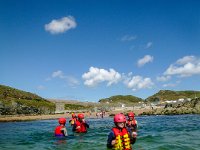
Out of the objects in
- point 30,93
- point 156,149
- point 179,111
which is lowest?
point 156,149

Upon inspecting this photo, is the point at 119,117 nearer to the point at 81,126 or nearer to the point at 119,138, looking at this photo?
the point at 119,138

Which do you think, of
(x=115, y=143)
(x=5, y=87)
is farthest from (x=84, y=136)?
(x=5, y=87)

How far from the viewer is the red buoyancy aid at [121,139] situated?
12695mm

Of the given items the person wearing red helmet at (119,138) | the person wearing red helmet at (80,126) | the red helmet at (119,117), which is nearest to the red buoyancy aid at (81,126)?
the person wearing red helmet at (80,126)

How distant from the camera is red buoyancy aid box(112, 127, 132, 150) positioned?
41.7 ft

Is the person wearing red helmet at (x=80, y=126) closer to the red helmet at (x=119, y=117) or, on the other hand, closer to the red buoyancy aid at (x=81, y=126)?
the red buoyancy aid at (x=81, y=126)

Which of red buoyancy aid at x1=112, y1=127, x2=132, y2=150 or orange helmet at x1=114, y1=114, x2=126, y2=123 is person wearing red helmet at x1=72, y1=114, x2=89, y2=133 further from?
orange helmet at x1=114, y1=114, x2=126, y2=123

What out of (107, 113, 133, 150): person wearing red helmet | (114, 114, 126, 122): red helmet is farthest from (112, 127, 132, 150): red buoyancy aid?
(114, 114, 126, 122): red helmet

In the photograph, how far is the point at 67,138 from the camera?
2511 centimetres

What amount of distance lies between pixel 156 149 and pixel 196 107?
202ft

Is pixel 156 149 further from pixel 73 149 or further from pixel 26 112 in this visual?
pixel 26 112

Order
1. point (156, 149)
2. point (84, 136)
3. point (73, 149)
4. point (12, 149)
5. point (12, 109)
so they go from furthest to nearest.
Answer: point (12, 109) → point (84, 136) → point (12, 149) → point (73, 149) → point (156, 149)

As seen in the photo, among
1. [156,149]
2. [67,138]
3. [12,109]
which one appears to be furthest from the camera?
[12,109]

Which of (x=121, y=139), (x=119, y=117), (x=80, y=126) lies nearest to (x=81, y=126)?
(x=80, y=126)
